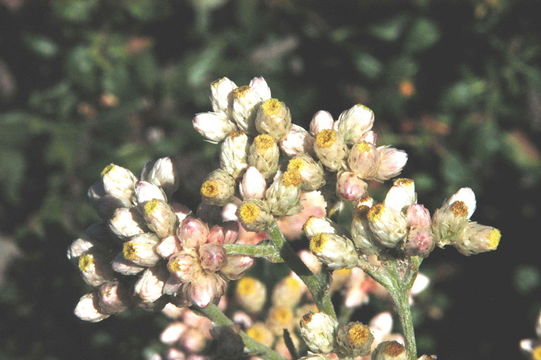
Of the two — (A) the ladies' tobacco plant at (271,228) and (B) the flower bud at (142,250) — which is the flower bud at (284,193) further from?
(B) the flower bud at (142,250)

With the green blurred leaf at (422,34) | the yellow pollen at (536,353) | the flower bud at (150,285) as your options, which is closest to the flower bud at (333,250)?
the flower bud at (150,285)

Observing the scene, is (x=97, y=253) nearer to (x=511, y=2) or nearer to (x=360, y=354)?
(x=360, y=354)

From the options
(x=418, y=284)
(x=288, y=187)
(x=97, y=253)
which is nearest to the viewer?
(x=288, y=187)

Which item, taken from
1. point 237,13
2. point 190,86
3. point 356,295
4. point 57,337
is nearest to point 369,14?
point 237,13

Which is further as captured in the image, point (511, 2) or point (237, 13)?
point (237, 13)

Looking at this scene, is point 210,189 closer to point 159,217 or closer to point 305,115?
point 159,217
